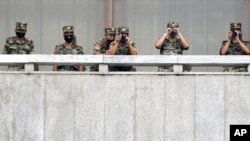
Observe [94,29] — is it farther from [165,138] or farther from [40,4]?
[165,138]

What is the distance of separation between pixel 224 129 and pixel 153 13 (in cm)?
550

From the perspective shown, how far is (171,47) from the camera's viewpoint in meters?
20.4

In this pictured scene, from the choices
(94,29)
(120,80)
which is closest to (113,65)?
(120,80)

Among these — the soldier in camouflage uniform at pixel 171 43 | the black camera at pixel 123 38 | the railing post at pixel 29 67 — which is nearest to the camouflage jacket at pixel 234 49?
the soldier in camouflage uniform at pixel 171 43

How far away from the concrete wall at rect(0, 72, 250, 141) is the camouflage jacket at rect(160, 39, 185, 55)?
0.76 metres

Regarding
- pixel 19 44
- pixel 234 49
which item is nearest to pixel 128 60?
pixel 234 49

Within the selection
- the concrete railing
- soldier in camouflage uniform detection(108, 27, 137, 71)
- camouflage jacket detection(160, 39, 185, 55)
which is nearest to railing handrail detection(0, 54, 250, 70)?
the concrete railing

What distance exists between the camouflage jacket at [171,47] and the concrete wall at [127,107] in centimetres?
76

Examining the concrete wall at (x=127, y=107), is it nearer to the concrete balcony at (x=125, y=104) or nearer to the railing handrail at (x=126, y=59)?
the concrete balcony at (x=125, y=104)

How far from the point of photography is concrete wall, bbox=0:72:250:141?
65.1ft

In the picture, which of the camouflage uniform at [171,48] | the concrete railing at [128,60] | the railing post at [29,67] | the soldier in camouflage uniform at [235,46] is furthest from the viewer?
the camouflage uniform at [171,48]

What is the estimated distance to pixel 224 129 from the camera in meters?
19.9

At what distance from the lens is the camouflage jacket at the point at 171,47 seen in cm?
2039

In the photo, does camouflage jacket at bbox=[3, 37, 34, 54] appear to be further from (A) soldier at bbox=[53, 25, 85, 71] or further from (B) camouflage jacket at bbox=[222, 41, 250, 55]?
(B) camouflage jacket at bbox=[222, 41, 250, 55]
